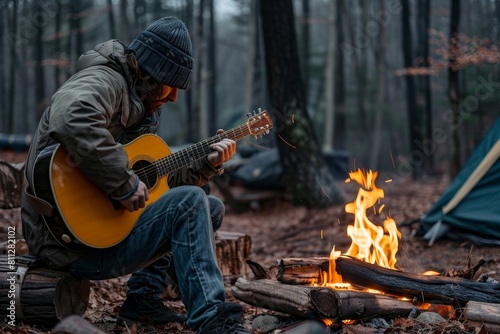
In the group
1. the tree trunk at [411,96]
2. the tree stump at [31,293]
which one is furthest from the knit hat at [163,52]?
the tree trunk at [411,96]

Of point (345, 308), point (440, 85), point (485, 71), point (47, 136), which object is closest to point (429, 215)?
point (345, 308)

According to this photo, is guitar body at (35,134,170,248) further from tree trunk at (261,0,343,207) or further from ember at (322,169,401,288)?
tree trunk at (261,0,343,207)

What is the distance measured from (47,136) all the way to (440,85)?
37169 millimetres

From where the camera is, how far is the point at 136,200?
325 centimetres

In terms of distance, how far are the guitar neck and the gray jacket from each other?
248mm

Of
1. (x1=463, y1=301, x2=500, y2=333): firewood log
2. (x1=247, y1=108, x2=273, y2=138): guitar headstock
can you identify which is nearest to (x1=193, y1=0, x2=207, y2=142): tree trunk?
(x1=247, y1=108, x2=273, y2=138): guitar headstock

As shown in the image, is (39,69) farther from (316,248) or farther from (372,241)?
(372,241)

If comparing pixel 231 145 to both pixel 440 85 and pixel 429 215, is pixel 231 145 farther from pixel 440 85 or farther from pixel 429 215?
pixel 440 85

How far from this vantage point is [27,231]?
3.50 metres

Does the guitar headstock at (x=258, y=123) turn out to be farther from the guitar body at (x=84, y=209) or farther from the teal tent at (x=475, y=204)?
the teal tent at (x=475, y=204)

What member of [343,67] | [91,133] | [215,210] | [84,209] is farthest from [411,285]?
[343,67]

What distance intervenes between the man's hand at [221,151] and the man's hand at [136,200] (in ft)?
2.10

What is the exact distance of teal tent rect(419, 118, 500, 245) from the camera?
6742 millimetres

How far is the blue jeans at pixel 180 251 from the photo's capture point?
309 centimetres
